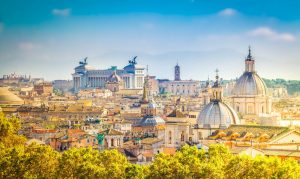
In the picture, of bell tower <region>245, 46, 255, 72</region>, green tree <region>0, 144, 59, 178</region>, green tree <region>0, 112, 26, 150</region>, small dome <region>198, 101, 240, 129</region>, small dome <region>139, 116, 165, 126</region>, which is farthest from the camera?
bell tower <region>245, 46, 255, 72</region>

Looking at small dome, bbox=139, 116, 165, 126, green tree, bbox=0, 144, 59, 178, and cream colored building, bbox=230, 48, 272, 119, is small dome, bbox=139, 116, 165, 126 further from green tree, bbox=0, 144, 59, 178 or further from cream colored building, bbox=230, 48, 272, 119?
green tree, bbox=0, 144, 59, 178

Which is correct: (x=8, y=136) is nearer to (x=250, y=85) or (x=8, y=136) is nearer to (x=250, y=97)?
(x=250, y=97)

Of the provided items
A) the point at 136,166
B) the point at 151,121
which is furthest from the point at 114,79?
the point at 136,166

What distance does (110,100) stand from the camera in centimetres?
14825

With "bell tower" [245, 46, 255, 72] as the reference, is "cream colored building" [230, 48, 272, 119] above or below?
below

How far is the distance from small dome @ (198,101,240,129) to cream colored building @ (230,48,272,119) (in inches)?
674

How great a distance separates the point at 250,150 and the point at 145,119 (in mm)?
29575

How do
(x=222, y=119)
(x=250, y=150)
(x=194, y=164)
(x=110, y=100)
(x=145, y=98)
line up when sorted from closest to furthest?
(x=194, y=164)
(x=250, y=150)
(x=222, y=119)
(x=145, y=98)
(x=110, y=100)

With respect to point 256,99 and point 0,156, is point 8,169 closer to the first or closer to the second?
point 0,156

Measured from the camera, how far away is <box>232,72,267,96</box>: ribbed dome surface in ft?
270

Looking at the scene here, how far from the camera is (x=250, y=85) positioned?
82.6 meters

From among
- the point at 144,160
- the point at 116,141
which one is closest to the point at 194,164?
the point at 144,160

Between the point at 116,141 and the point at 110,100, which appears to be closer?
the point at 116,141

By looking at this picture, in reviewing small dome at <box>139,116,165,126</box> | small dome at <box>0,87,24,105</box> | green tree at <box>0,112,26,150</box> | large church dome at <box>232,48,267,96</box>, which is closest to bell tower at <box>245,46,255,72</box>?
large church dome at <box>232,48,267,96</box>
